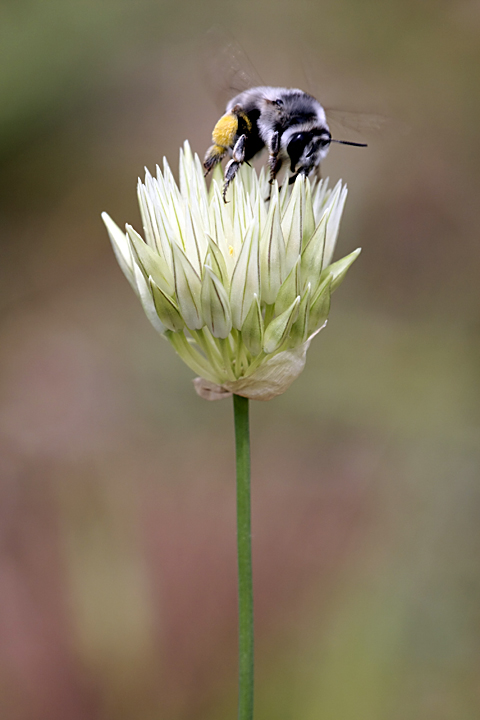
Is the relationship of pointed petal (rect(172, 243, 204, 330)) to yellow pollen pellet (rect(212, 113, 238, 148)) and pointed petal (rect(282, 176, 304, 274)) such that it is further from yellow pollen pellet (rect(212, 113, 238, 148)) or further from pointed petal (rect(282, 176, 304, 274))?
yellow pollen pellet (rect(212, 113, 238, 148))

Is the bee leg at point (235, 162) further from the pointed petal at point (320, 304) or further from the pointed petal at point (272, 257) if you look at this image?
the pointed petal at point (320, 304)

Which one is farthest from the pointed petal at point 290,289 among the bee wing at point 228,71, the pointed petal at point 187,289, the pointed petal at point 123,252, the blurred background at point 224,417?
the bee wing at point 228,71

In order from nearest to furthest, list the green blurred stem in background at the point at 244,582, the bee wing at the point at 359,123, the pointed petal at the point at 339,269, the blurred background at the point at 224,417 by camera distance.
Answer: the green blurred stem in background at the point at 244,582 < the pointed petal at the point at 339,269 < the bee wing at the point at 359,123 < the blurred background at the point at 224,417

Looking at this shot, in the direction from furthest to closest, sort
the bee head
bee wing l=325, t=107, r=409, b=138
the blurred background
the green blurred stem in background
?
the blurred background < bee wing l=325, t=107, r=409, b=138 < the bee head < the green blurred stem in background

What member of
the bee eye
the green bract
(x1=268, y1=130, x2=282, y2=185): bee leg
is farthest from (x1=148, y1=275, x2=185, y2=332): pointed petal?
the bee eye

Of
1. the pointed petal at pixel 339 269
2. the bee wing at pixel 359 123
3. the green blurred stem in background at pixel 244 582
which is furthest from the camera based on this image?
the bee wing at pixel 359 123

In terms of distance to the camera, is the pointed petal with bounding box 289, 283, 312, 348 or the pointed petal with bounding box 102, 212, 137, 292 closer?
the pointed petal with bounding box 289, 283, 312, 348

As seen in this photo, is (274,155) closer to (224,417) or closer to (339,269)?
(339,269)
